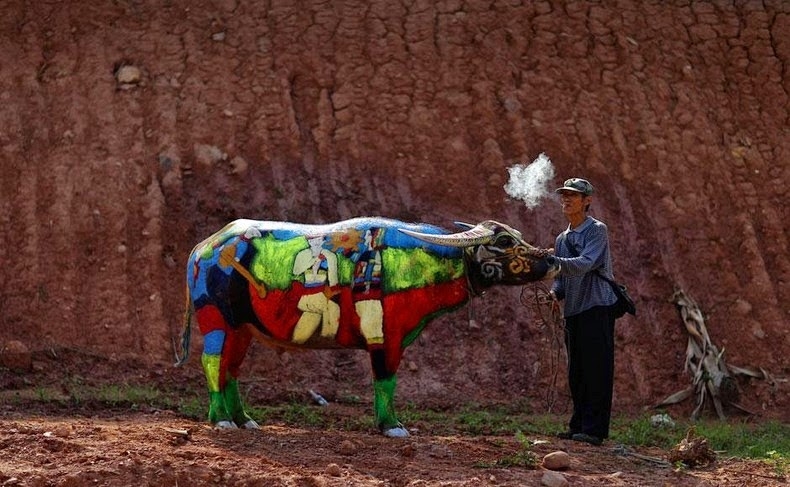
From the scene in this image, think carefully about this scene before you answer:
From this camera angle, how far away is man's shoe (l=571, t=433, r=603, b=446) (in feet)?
31.9

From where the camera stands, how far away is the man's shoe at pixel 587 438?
9.71m

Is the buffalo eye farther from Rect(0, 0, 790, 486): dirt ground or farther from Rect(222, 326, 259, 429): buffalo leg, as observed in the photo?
Rect(0, 0, 790, 486): dirt ground

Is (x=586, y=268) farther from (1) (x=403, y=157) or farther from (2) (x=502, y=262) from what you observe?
(1) (x=403, y=157)

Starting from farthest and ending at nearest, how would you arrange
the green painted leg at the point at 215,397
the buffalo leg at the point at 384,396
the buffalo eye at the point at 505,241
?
the buffalo eye at the point at 505,241 < the green painted leg at the point at 215,397 < the buffalo leg at the point at 384,396

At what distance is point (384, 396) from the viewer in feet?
30.5

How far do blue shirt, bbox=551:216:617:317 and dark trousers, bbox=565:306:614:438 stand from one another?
7 cm

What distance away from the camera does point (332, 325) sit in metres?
9.32

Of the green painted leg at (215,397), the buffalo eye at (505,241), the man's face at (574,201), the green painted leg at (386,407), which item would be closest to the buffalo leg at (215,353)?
the green painted leg at (215,397)

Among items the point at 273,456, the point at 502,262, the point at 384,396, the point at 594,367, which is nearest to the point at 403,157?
the point at 502,262

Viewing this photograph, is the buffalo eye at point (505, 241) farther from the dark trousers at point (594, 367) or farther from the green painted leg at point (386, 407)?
the green painted leg at point (386, 407)

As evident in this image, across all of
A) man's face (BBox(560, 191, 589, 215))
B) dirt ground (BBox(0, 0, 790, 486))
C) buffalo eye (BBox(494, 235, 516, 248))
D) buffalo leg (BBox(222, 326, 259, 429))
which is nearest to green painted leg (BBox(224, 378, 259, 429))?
buffalo leg (BBox(222, 326, 259, 429))

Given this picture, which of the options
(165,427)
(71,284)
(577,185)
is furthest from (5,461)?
(71,284)

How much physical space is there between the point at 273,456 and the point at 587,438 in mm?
2488

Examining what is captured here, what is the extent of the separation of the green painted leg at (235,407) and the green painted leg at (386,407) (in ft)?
2.96
